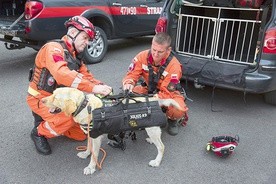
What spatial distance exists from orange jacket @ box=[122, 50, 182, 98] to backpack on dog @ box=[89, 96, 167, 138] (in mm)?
557

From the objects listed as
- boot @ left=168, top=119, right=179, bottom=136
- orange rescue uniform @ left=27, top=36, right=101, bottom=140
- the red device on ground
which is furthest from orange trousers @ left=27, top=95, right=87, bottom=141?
the red device on ground

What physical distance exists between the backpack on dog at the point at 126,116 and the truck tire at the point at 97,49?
3.41 metres

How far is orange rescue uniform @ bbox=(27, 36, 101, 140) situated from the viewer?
8.63 feet

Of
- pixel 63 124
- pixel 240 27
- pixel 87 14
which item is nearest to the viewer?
Result: pixel 63 124

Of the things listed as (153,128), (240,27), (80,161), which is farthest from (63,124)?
(240,27)

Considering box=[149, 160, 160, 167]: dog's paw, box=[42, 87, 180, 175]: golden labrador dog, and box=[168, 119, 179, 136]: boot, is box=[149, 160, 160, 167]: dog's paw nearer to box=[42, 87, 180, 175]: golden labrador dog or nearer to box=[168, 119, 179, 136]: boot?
box=[42, 87, 180, 175]: golden labrador dog

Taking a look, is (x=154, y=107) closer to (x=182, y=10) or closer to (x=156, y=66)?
(x=156, y=66)

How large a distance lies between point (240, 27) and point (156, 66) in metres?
1.96

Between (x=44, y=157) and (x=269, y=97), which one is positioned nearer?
(x=44, y=157)

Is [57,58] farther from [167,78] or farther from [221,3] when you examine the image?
[221,3]

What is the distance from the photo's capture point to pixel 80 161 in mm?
2934

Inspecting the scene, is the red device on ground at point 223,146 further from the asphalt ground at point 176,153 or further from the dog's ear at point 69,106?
the dog's ear at point 69,106

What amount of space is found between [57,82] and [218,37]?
2384 mm

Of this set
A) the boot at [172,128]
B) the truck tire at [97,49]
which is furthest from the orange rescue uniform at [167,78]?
the truck tire at [97,49]
